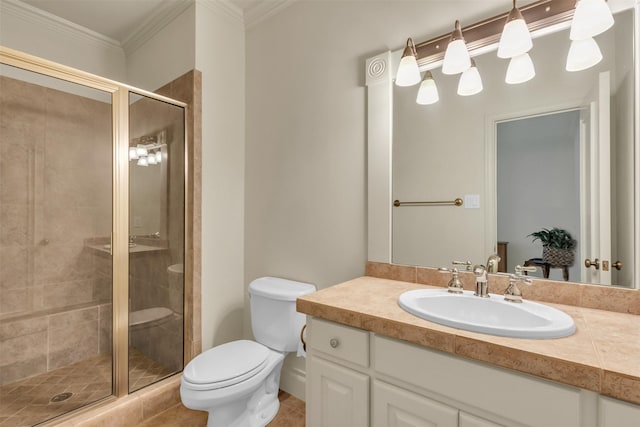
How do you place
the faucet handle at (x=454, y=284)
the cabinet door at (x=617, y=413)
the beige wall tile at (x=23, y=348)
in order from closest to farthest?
the cabinet door at (x=617, y=413), the faucet handle at (x=454, y=284), the beige wall tile at (x=23, y=348)

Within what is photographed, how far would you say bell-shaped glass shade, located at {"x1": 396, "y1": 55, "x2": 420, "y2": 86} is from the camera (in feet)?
4.39

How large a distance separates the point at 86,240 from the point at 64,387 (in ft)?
2.79

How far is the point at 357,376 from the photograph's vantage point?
98 cm

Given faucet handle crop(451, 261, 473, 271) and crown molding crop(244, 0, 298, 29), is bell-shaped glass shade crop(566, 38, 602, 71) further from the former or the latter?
crown molding crop(244, 0, 298, 29)

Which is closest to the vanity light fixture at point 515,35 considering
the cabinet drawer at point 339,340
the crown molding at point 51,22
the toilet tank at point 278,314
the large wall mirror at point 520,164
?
the large wall mirror at point 520,164

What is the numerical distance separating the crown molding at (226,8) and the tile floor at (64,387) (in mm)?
2240

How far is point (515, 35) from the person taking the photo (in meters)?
1.07

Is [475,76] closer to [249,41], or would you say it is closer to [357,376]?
[357,376]

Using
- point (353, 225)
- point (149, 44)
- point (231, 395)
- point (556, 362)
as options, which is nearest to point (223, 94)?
point (149, 44)

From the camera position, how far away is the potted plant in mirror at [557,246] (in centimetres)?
108

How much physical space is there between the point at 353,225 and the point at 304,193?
1.33ft

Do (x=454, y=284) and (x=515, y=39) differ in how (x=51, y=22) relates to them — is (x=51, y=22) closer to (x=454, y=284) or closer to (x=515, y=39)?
(x=515, y=39)

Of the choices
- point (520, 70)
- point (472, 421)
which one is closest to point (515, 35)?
point (520, 70)

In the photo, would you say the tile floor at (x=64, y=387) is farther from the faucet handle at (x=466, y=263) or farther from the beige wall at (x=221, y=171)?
the faucet handle at (x=466, y=263)
